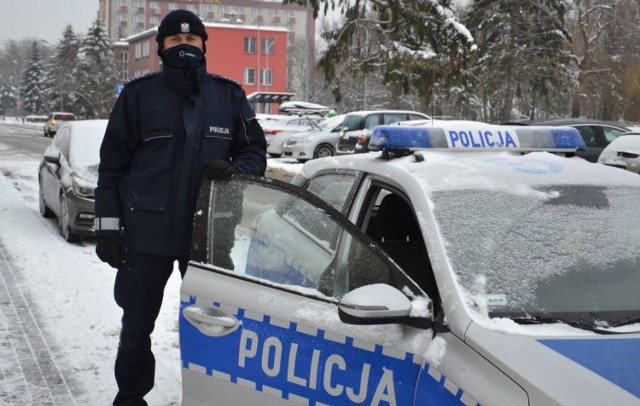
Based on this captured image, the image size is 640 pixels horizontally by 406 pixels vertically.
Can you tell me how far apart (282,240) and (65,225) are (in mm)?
6310

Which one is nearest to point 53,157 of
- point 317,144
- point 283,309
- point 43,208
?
point 43,208

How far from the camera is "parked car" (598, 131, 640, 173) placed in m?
10.9

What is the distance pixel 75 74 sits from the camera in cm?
6844

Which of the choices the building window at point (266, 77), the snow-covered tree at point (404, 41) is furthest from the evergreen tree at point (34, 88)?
the snow-covered tree at point (404, 41)

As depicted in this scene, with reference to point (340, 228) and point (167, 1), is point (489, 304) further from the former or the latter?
point (167, 1)

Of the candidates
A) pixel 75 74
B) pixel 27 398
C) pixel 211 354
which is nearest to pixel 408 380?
pixel 211 354

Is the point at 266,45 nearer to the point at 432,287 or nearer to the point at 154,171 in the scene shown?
the point at 154,171

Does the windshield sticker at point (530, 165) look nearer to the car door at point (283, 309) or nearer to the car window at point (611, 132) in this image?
the car door at point (283, 309)

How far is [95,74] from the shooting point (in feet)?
217

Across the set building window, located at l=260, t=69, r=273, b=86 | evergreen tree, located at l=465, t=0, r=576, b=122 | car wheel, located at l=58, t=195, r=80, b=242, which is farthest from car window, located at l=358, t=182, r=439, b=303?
building window, located at l=260, t=69, r=273, b=86

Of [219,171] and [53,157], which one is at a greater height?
[219,171]

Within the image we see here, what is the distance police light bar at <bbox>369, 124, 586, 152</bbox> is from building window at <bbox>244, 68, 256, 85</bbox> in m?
63.8

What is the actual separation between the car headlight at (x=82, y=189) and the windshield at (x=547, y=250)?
625cm

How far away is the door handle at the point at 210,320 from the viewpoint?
2.37 metres
